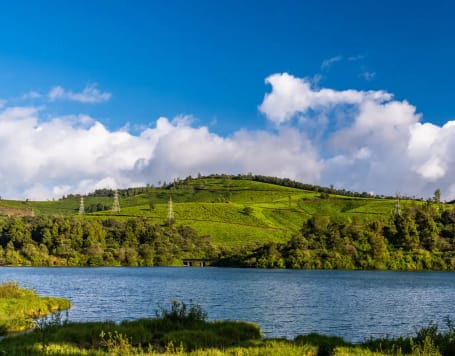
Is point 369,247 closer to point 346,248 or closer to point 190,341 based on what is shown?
point 346,248

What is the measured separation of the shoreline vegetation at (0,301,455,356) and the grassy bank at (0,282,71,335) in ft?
17.2

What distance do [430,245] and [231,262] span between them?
232 feet

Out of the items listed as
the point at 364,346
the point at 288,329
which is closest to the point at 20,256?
the point at 288,329

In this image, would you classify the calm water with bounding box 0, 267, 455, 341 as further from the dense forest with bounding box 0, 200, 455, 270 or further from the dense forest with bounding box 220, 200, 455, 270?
the dense forest with bounding box 0, 200, 455, 270

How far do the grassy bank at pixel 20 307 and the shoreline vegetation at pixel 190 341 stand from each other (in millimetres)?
5249

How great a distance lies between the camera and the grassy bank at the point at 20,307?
135ft

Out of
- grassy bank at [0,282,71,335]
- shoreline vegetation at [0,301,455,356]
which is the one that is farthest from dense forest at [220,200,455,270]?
shoreline vegetation at [0,301,455,356]

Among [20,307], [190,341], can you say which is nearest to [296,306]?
[20,307]

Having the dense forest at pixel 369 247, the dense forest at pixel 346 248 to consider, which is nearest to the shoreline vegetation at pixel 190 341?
the dense forest at pixel 346 248

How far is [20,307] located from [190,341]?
2378cm

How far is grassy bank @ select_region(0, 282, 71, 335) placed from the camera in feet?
135

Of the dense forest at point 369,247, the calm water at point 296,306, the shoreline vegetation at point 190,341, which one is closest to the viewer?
the shoreline vegetation at point 190,341

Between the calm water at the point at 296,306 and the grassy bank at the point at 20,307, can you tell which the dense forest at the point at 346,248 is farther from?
the grassy bank at the point at 20,307

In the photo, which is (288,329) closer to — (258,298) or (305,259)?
(258,298)
